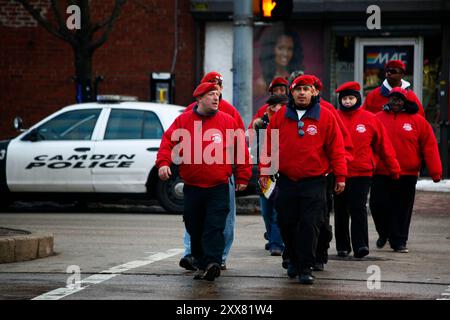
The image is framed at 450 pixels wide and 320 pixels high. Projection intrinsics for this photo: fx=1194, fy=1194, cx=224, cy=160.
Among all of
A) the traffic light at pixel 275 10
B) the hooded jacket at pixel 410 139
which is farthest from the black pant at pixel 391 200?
the traffic light at pixel 275 10

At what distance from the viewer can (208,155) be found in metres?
10.3

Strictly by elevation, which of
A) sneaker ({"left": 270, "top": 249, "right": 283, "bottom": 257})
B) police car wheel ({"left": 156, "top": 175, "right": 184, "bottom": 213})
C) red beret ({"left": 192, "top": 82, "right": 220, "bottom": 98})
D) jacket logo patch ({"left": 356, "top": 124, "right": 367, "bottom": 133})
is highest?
red beret ({"left": 192, "top": 82, "right": 220, "bottom": 98})

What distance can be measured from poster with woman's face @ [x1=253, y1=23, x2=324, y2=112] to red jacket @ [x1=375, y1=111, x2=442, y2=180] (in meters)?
10.2

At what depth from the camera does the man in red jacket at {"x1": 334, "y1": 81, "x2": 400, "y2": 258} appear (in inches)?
475

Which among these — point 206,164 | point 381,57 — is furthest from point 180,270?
point 381,57

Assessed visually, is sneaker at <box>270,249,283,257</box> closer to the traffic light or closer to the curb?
the curb

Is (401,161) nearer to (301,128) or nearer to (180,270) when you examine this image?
(301,128)

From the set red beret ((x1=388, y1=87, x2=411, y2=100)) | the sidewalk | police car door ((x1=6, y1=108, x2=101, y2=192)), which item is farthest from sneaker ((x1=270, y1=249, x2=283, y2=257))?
the sidewalk

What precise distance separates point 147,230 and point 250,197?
3642mm

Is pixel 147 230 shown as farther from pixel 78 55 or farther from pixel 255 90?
pixel 255 90

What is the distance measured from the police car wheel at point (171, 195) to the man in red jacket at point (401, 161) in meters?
4.73

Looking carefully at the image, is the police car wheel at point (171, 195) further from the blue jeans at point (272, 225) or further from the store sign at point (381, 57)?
the store sign at point (381, 57)

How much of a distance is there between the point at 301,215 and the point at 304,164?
0.44 meters

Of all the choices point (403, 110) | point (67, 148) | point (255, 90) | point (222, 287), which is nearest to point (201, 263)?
point (222, 287)
